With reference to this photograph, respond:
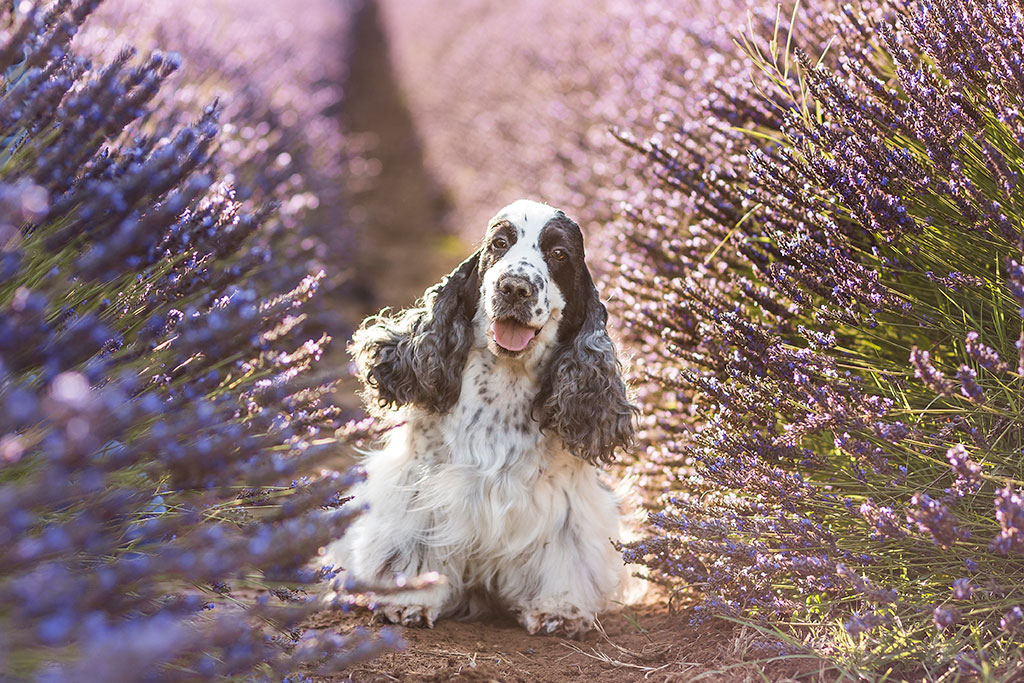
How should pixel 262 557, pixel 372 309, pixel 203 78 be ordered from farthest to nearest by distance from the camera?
1. pixel 372 309
2. pixel 203 78
3. pixel 262 557

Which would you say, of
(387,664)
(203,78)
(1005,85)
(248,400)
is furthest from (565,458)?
(203,78)

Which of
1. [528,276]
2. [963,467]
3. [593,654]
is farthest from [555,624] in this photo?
[963,467]

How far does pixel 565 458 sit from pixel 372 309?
13.4ft

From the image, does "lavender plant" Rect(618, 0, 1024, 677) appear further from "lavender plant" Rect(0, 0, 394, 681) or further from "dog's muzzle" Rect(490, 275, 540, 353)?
"lavender plant" Rect(0, 0, 394, 681)

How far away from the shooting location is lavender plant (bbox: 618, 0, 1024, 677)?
2156mm

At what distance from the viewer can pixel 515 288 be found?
2.66 metres

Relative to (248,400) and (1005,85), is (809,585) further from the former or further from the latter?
(248,400)

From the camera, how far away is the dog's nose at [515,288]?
8.69ft

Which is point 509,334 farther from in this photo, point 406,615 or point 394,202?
point 394,202

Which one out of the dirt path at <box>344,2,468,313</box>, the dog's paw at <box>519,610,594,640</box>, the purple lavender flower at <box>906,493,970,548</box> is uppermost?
the dirt path at <box>344,2,468,313</box>

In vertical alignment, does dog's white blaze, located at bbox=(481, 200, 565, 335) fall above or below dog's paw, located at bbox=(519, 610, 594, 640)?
above

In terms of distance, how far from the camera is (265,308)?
2.34 m

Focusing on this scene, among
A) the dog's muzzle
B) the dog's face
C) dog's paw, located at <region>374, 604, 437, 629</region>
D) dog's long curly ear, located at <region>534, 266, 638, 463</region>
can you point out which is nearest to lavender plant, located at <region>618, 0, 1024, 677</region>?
dog's long curly ear, located at <region>534, 266, 638, 463</region>

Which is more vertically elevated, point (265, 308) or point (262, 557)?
point (265, 308)
